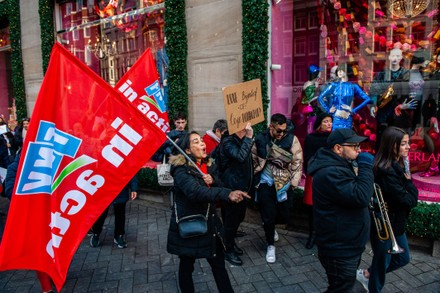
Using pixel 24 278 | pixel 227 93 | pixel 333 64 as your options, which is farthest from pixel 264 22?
pixel 24 278

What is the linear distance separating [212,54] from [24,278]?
4.81m

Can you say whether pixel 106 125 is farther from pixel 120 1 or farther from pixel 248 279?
pixel 120 1

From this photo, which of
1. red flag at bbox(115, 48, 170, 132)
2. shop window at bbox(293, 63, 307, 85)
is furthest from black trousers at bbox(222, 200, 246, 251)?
shop window at bbox(293, 63, 307, 85)

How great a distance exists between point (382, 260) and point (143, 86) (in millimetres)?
3838

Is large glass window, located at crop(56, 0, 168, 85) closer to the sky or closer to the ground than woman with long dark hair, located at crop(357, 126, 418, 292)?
closer to the sky

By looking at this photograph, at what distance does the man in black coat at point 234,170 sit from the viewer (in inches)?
170

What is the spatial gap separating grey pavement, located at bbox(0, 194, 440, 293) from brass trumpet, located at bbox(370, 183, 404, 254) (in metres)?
0.93

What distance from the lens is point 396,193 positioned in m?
3.23

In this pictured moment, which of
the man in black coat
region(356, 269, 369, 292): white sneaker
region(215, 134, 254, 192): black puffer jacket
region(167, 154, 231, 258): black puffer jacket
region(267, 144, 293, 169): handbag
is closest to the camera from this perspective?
region(167, 154, 231, 258): black puffer jacket

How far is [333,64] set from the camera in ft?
23.9

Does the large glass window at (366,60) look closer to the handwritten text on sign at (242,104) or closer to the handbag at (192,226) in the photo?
the handwritten text on sign at (242,104)

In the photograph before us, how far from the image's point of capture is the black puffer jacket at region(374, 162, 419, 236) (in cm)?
323

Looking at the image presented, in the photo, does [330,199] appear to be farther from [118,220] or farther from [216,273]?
[118,220]

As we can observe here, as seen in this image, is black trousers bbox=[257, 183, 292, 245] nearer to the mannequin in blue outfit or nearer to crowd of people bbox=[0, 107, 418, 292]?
crowd of people bbox=[0, 107, 418, 292]
